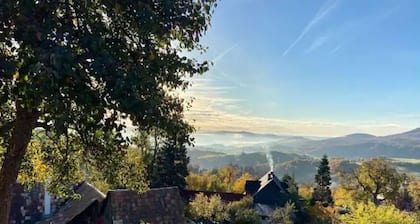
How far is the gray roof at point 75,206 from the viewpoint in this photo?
18.5 m

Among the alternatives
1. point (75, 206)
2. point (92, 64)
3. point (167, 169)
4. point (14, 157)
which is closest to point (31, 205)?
point (75, 206)

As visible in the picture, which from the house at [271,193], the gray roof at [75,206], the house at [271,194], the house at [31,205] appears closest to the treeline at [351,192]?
the house at [271,194]

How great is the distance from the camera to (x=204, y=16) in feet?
21.2

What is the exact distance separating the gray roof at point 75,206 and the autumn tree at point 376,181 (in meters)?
34.7

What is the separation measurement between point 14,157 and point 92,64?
2547 millimetres

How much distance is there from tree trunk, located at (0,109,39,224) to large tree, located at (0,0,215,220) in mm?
14

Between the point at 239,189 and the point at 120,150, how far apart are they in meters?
48.2

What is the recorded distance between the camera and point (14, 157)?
20.4ft

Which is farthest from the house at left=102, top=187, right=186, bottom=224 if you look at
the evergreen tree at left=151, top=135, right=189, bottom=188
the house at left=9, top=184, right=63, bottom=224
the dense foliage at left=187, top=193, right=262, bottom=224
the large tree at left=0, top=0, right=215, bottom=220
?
the evergreen tree at left=151, top=135, right=189, bottom=188

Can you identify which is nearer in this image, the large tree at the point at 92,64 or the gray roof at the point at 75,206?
the large tree at the point at 92,64

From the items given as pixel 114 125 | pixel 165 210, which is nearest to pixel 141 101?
pixel 114 125

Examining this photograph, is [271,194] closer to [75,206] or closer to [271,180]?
[271,180]

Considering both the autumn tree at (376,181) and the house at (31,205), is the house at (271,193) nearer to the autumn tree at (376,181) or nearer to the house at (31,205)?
the autumn tree at (376,181)

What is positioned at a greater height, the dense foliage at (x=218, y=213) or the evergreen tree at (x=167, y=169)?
→ the evergreen tree at (x=167, y=169)
